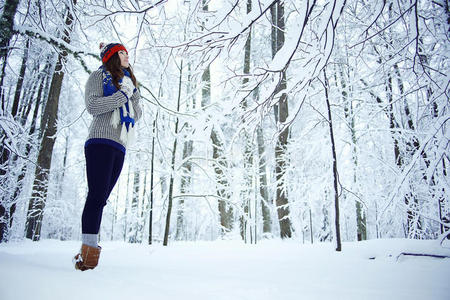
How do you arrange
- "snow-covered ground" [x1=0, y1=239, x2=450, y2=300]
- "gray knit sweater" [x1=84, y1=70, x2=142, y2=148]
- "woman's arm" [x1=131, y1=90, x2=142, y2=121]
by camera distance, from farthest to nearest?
1. "woman's arm" [x1=131, y1=90, x2=142, y2=121]
2. "gray knit sweater" [x1=84, y1=70, x2=142, y2=148]
3. "snow-covered ground" [x1=0, y1=239, x2=450, y2=300]

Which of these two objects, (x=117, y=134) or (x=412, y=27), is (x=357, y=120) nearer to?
(x=412, y=27)

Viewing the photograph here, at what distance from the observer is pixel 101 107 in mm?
1721

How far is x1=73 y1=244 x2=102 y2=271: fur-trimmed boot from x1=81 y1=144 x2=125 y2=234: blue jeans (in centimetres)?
11

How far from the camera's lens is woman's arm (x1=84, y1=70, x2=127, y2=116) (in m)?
1.72

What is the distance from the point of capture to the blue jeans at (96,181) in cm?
163

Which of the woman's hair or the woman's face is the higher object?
the woman's face

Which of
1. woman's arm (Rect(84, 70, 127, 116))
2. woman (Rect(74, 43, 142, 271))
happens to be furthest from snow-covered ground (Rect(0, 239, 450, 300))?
woman's arm (Rect(84, 70, 127, 116))

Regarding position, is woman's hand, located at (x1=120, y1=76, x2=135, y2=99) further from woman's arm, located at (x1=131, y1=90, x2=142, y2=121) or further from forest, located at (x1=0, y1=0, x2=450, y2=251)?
forest, located at (x1=0, y1=0, x2=450, y2=251)

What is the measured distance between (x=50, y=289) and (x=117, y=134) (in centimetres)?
102

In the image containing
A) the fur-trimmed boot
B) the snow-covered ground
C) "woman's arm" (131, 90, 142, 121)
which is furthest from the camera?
"woman's arm" (131, 90, 142, 121)

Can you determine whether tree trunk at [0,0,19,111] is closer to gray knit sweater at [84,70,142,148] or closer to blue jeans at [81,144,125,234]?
gray knit sweater at [84,70,142,148]

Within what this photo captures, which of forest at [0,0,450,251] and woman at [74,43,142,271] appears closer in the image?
woman at [74,43,142,271]

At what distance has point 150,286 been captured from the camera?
4.18 feet

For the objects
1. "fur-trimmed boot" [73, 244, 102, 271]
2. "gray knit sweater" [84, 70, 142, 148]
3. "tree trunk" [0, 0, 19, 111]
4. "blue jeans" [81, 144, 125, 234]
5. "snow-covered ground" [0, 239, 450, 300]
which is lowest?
"snow-covered ground" [0, 239, 450, 300]
